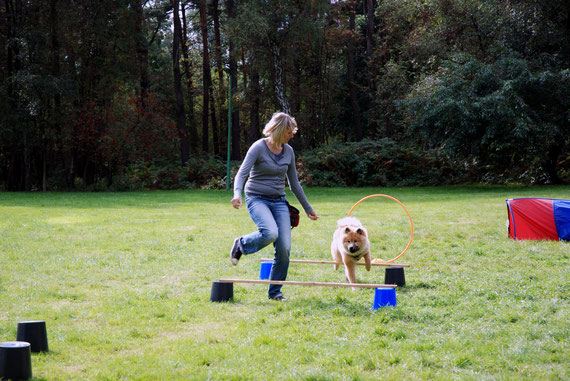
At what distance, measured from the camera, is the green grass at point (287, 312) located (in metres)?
4.14

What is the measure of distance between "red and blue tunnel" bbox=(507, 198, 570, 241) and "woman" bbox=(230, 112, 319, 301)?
5979mm

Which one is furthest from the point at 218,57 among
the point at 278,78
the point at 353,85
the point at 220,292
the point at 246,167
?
the point at 220,292

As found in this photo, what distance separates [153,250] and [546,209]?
715 cm

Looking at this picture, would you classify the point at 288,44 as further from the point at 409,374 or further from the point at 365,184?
the point at 409,374

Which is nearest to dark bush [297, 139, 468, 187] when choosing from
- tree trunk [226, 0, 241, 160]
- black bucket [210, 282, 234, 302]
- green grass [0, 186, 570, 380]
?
tree trunk [226, 0, 241, 160]

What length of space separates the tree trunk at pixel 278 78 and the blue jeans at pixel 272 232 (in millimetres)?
24247

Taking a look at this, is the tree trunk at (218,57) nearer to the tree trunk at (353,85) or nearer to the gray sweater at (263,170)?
the tree trunk at (353,85)

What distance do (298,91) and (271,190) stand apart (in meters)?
29.1

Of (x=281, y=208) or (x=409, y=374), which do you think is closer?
(x=409, y=374)

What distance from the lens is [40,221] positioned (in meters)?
14.5

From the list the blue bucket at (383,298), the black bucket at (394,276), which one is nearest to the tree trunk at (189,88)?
the black bucket at (394,276)

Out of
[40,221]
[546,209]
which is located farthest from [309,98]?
[546,209]

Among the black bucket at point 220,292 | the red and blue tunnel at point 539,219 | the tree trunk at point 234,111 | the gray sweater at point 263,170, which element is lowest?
the black bucket at point 220,292

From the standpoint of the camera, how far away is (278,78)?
3033cm
